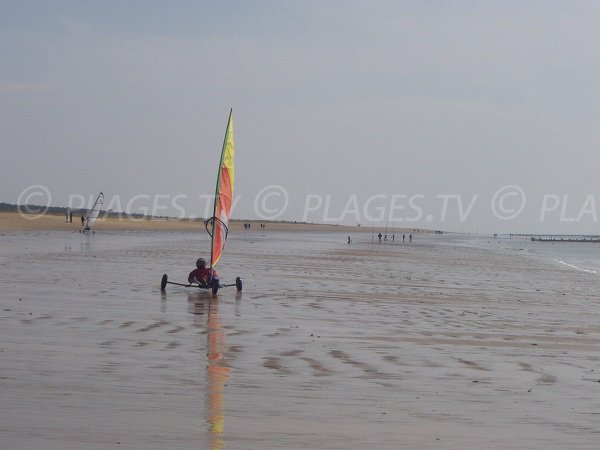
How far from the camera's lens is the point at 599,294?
2142 cm

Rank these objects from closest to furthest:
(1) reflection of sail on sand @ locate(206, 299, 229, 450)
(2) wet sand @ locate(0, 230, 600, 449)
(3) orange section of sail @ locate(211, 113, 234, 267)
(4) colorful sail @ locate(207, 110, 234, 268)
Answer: (1) reflection of sail on sand @ locate(206, 299, 229, 450) → (2) wet sand @ locate(0, 230, 600, 449) → (4) colorful sail @ locate(207, 110, 234, 268) → (3) orange section of sail @ locate(211, 113, 234, 267)

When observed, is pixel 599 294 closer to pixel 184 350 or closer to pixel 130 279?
pixel 130 279

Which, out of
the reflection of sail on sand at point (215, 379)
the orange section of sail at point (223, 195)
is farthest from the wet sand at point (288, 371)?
the orange section of sail at point (223, 195)

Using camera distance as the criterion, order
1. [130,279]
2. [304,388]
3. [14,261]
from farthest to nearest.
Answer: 1. [14,261]
2. [130,279]
3. [304,388]

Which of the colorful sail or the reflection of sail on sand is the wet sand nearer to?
the reflection of sail on sand

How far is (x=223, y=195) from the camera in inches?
794

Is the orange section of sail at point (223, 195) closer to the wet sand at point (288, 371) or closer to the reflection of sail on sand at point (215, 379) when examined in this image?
the wet sand at point (288, 371)

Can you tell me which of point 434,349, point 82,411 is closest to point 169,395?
point 82,411

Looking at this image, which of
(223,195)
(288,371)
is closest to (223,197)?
(223,195)

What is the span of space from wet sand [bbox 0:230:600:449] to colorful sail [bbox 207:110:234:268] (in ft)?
7.74

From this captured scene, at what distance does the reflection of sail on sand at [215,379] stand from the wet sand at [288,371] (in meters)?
0.02

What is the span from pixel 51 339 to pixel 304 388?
364 cm

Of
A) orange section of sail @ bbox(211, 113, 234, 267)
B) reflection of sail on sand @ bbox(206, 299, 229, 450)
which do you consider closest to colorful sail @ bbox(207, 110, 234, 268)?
orange section of sail @ bbox(211, 113, 234, 267)

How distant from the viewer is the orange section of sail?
19.3 m
